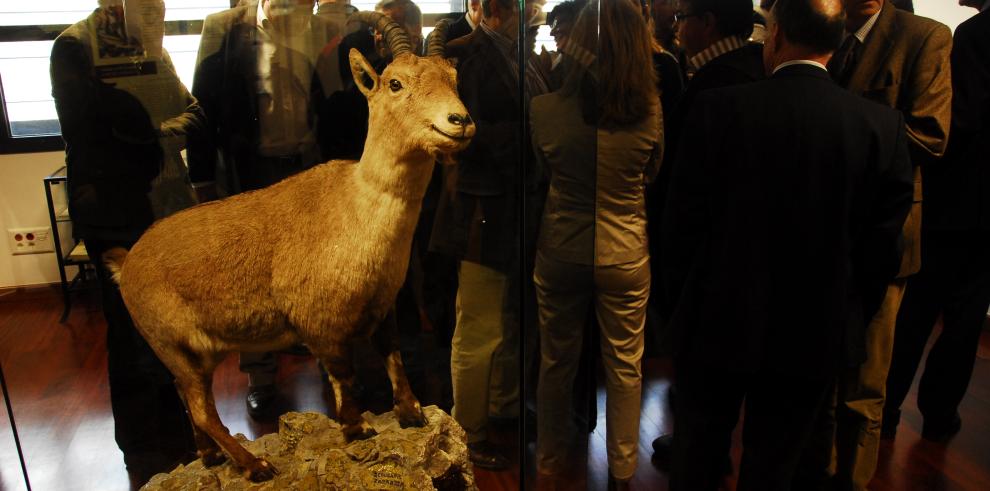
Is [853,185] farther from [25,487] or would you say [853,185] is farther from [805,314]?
[25,487]

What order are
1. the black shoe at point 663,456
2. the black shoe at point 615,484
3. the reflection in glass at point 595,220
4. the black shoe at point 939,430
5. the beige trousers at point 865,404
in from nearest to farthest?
the reflection in glass at point 595,220, the beige trousers at point 865,404, the black shoe at point 615,484, the black shoe at point 663,456, the black shoe at point 939,430

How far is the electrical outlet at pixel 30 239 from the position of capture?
1.61 metres

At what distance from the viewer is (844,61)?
7.04 feet

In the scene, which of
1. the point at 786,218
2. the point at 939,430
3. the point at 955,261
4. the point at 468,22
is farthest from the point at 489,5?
the point at 939,430

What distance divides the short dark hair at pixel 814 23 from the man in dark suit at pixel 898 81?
1.50 feet

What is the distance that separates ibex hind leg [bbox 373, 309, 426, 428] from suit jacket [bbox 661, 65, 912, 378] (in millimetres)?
832

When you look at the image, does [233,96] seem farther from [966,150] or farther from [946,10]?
[946,10]

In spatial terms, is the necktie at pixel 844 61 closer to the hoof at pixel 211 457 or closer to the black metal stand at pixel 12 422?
the hoof at pixel 211 457

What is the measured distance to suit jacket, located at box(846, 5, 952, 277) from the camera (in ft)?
6.75

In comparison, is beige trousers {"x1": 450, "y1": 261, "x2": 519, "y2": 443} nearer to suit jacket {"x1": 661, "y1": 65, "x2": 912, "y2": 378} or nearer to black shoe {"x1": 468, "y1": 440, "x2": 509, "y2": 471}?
black shoe {"x1": 468, "y1": 440, "x2": 509, "y2": 471}

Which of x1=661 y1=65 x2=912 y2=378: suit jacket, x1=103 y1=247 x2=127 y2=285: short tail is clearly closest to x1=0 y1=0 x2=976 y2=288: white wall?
x1=103 y1=247 x2=127 y2=285: short tail

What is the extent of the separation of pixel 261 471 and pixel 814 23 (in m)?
1.84

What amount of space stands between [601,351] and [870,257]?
863mm

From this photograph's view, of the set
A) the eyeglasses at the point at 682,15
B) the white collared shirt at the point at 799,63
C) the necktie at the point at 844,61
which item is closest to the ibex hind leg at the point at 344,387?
the white collared shirt at the point at 799,63
